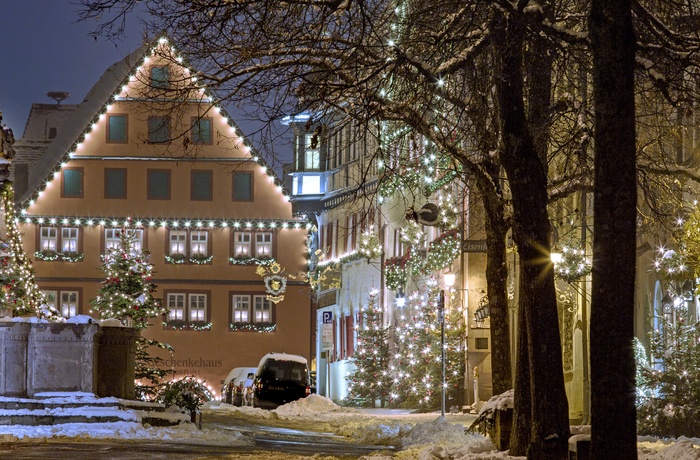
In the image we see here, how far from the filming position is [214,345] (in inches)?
2354

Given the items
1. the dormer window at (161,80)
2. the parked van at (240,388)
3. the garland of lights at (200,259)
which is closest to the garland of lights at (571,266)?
the dormer window at (161,80)

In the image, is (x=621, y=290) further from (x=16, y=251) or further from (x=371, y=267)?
(x=371, y=267)

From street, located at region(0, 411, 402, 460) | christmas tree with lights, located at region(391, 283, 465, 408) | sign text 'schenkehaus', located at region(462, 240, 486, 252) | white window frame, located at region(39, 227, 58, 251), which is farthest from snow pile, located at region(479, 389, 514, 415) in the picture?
white window frame, located at region(39, 227, 58, 251)

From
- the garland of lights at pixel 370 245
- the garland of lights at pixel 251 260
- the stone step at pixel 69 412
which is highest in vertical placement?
the garland of lights at pixel 251 260

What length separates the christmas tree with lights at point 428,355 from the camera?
3550 centimetres

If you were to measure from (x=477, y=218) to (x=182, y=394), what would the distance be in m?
11.4

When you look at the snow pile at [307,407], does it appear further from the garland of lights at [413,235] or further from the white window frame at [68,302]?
the white window frame at [68,302]

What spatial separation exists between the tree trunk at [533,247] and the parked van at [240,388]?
91.9ft

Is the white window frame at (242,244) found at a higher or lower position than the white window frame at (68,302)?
higher

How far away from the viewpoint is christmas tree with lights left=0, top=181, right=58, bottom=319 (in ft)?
79.6

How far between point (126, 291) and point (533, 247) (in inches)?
841

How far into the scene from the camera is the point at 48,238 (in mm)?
59594

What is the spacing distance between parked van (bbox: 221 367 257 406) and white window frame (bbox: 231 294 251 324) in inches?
383

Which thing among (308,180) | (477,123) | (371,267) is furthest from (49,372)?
(308,180)
